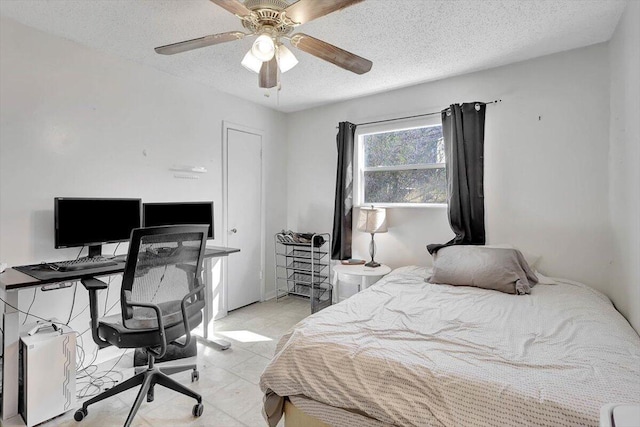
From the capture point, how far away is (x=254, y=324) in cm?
333

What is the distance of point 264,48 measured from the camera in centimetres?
168

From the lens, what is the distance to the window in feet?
10.8

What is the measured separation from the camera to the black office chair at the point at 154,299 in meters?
1.73

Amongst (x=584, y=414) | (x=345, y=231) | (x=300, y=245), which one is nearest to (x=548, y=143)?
(x=345, y=231)

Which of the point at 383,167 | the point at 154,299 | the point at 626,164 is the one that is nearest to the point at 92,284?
the point at 154,299

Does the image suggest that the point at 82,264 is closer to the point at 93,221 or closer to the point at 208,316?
the point at 93,221

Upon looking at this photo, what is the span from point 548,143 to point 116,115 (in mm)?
3627

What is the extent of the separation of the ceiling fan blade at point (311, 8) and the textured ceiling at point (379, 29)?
0.59m

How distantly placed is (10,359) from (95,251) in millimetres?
798

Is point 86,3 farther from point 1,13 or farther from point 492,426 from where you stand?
point 492,426

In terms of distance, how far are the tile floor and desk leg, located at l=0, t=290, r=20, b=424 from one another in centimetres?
22

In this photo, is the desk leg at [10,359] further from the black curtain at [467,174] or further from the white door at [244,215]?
the black curtain at [467,174]

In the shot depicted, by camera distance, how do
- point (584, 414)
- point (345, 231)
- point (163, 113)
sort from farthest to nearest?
point (345, 231), point (163, 113), point (584, 414)

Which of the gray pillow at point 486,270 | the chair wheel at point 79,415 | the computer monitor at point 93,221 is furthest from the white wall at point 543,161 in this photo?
the chair wheel at point 79,415
